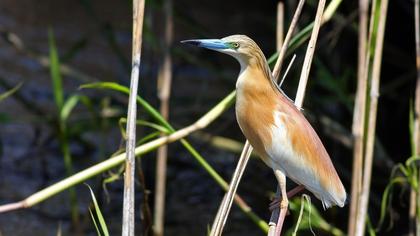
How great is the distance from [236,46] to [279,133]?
0.28 m

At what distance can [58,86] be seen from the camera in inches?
130

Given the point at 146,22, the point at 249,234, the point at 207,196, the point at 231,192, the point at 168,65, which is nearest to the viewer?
the point at 231,192

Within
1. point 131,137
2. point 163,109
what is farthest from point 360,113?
point 163,109

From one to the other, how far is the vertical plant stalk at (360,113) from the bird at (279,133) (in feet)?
0.40

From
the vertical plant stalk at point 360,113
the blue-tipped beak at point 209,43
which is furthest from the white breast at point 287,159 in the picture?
the blue-tipped beak at point 209,43

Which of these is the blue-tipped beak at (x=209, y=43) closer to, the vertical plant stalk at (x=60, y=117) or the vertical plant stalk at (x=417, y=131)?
the vertical plant stalk at (x=417, y=131)

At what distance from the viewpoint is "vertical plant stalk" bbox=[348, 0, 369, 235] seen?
2311 mm

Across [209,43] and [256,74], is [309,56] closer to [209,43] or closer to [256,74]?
[256,74]

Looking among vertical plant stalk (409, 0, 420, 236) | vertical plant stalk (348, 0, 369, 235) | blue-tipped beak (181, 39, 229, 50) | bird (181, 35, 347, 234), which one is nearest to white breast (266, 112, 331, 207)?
bird (181, 35, 347, 234)

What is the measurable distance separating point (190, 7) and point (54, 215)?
7.68 ft

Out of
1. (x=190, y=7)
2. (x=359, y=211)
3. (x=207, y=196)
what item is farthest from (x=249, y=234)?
(x=190, y=7)

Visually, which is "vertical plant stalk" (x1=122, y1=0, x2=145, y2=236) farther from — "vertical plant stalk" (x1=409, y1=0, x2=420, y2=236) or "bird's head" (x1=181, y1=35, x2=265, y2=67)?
"vertical plant stalk" (x1=409, y1=0, x2=420, y2=236)

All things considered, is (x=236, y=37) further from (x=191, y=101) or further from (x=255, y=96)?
(x=191, y=101)

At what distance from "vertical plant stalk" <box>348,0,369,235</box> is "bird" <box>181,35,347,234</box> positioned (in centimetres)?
12
